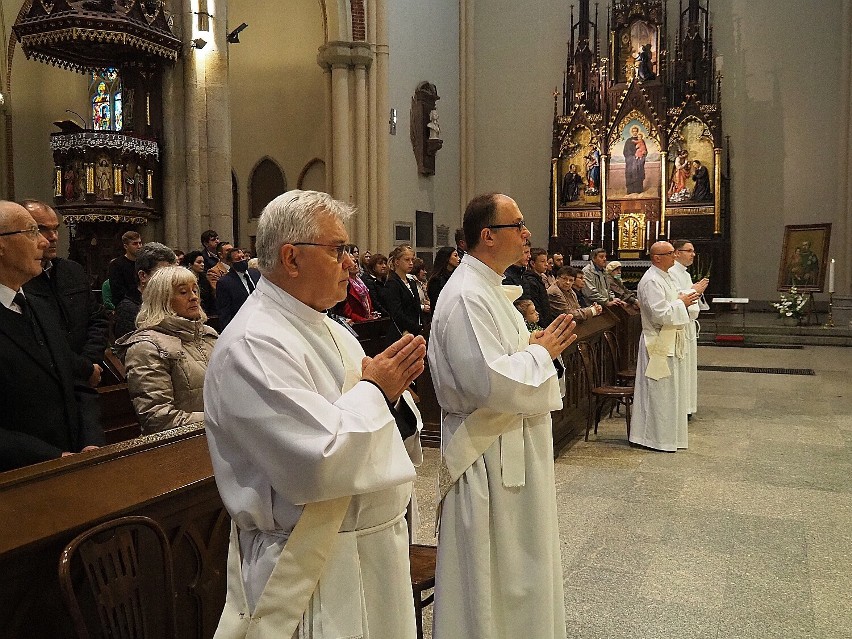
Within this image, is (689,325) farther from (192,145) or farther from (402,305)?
(192,145)

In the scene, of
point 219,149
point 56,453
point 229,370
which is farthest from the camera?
point 219,149

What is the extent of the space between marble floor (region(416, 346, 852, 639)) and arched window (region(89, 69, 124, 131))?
33.8 feet

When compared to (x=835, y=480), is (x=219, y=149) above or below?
above

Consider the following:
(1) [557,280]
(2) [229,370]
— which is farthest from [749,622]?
(1) [557,280]

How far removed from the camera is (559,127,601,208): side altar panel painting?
1842cm

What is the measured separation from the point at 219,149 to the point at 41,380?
7821 mm

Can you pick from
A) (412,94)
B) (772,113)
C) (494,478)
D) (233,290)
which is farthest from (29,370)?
(772,113)

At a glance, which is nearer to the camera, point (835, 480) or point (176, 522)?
point (176, 522)

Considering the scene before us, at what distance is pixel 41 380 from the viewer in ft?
9.95

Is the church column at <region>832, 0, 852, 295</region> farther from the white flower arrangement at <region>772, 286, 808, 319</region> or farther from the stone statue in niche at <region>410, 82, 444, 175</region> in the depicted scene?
the stone statue in niche at <region>410, 82, 444, 175</region>

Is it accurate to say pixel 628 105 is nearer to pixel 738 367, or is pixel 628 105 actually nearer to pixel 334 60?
pixel 334 60

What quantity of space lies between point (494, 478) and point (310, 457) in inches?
53.3

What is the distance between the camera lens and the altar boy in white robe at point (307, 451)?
1848mm

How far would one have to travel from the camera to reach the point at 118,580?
7.22 feet
